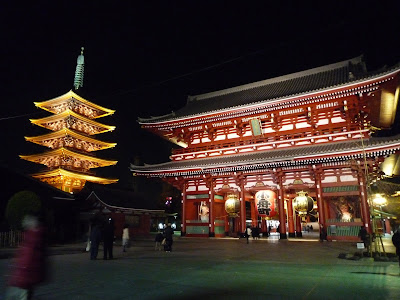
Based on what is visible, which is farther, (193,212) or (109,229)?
(193,212)

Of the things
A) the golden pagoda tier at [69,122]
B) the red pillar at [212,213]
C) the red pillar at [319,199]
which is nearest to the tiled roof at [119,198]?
the golden pagoda tier at [69,122]

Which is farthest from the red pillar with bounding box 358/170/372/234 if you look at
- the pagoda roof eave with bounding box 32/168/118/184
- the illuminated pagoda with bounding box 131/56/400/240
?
the pagoda roof eave with bounding box 32/168/118/184

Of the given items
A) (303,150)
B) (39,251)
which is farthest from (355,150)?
(39,251)

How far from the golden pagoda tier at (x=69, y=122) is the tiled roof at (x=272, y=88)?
1479cm

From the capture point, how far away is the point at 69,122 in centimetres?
3709

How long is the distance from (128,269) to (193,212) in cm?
1675

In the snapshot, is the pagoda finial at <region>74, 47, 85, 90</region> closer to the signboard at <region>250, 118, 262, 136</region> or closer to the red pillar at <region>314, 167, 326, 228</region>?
the signboard at <region>250, 118, 262, 136</region>

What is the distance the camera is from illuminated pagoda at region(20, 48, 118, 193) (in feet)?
116

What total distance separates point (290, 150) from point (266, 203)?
14.2ft

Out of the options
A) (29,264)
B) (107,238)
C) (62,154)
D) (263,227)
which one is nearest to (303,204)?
(263,227)

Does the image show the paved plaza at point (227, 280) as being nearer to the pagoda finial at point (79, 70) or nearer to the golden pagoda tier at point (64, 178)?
the golden pagoda tier at point (64, 178)

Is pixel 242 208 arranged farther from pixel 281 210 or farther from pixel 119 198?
pixel 119 198

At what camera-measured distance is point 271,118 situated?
75.8ft

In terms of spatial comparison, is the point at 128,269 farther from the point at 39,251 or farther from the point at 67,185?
the point at 67,185
